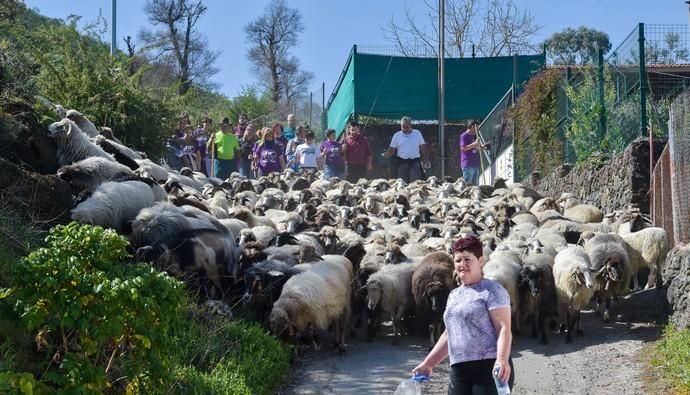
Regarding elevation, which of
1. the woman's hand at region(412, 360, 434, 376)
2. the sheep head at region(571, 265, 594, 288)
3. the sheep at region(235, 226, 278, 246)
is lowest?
the woman's hand at region(412, 360, 434, 376)

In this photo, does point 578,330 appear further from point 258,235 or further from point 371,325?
point 258,235

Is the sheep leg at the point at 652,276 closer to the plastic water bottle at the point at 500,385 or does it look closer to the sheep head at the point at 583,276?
the sheep head at the point at 583,276

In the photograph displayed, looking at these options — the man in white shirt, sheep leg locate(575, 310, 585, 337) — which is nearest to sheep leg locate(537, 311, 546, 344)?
sheep leg locate(575, 310, 585, 337)

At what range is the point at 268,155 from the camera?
23172mm

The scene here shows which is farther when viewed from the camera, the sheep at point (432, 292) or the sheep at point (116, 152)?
the sheep at point (116, 152)

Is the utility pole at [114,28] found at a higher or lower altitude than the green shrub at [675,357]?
higher

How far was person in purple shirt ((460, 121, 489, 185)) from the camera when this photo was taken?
23.4 meters

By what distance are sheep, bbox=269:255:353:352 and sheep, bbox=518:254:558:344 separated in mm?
2186

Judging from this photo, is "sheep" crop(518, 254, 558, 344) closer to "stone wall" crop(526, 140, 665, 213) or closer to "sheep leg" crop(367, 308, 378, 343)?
"sheep leg" crop(367, 308, 378, 343)

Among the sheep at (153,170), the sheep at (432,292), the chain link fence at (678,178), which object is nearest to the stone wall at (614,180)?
the chain link fence at (678,178)

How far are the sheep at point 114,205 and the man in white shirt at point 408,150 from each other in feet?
35.0

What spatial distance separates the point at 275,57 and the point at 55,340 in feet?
136

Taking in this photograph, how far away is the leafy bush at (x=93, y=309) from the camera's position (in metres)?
6.17

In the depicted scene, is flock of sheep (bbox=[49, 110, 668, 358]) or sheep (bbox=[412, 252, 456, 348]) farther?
sheep (bbox=[412, 252, 456, 348])
